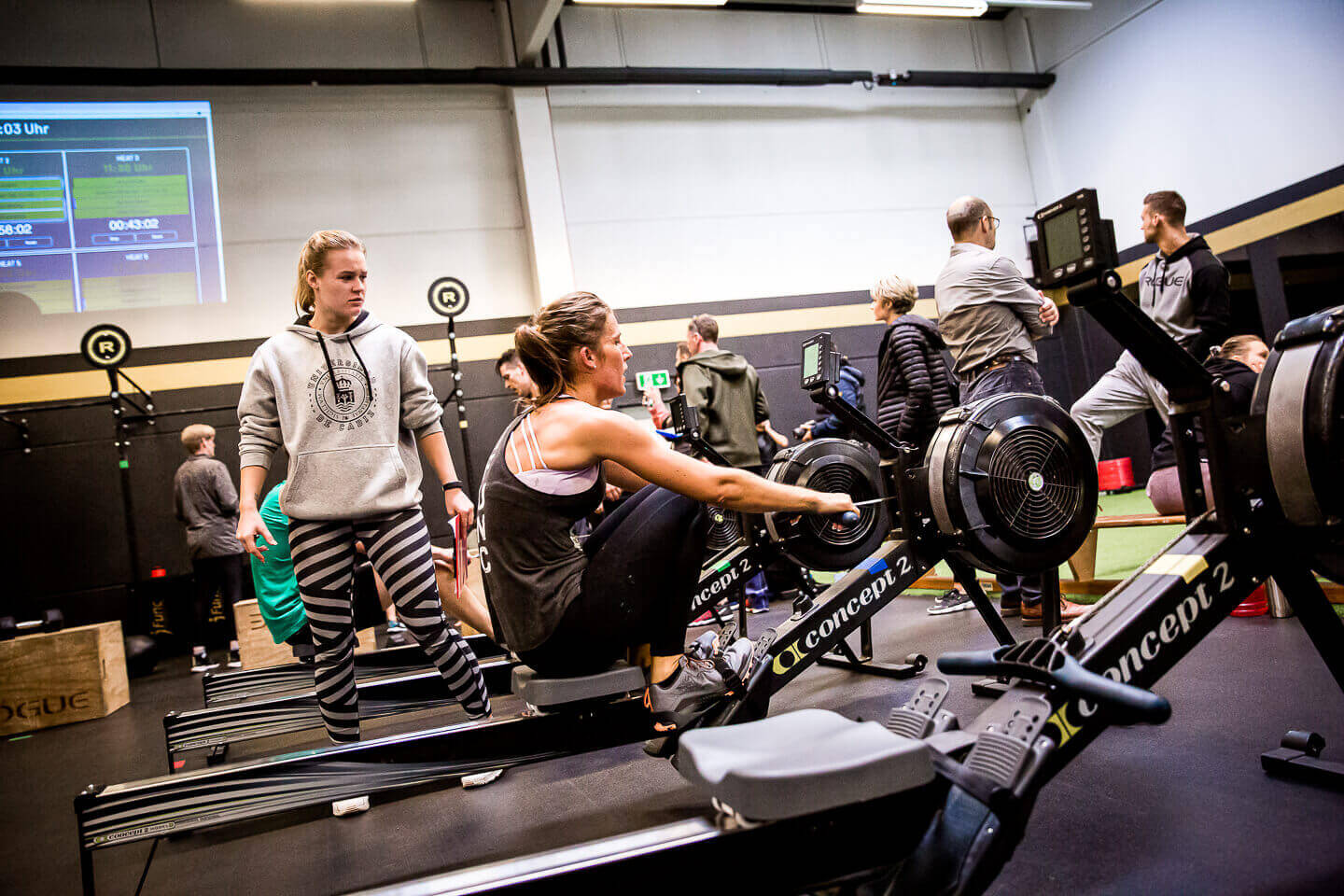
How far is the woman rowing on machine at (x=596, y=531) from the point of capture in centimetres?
176

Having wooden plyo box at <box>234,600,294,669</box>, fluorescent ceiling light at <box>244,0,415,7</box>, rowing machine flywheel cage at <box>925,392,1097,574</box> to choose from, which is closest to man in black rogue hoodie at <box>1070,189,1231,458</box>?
rowing machine flywheel cage at <box>925,392,1097,574</box>

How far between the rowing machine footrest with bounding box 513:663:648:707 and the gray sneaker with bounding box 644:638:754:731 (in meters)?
0.06

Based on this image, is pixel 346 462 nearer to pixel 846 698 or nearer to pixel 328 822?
A: pixel 328 822

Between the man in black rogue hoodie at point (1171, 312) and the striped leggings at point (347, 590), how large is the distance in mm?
2366

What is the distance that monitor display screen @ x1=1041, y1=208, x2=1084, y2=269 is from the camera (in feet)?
5.17

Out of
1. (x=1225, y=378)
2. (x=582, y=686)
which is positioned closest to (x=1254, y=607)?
(x=1225, y=378)

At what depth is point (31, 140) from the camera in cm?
648

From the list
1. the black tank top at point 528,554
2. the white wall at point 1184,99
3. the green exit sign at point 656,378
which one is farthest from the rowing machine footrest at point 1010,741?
the white wall at point 1184,99

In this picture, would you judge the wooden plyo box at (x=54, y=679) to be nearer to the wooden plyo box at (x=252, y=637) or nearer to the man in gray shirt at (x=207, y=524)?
the wooden plyo box at (x=252, y=637)

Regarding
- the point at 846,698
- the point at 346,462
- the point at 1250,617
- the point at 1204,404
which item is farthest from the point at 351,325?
the point at 1250,617

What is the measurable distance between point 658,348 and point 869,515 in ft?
16.0

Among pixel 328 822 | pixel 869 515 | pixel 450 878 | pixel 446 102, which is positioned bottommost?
pixel 328 822

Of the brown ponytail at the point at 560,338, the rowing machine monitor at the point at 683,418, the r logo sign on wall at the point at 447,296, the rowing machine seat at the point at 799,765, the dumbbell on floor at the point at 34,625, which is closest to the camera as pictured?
the rowing machine seat at the point at 799,765

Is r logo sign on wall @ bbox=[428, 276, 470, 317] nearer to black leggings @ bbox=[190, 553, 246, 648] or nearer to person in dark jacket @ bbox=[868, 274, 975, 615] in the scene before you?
black leggings @ bbox=[190, 553, 246, 648]
